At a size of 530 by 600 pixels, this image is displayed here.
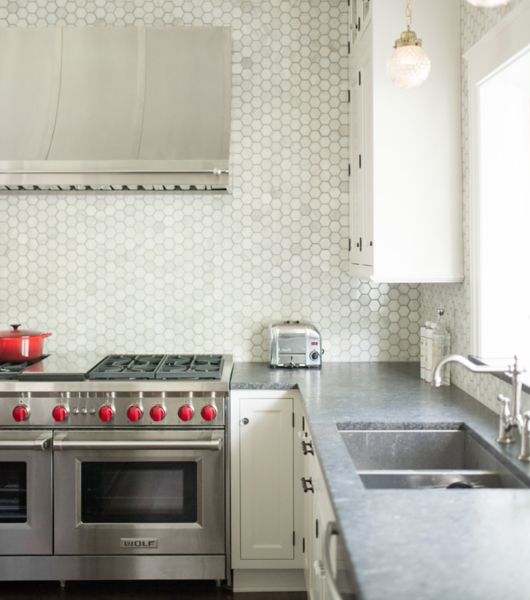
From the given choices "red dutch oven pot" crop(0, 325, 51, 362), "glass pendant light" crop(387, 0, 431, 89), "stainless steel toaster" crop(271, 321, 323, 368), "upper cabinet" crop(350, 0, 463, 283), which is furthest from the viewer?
"stainless steel toaster" crop(271, 321, 323, 368)

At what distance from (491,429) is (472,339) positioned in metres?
0.54

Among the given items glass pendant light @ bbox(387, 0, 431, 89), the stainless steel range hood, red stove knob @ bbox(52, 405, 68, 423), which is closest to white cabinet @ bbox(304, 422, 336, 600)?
red stove knob @ bbox(52, 405, 68, 423)

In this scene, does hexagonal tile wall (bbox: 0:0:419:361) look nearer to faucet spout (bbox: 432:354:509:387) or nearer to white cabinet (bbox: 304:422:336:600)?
white cabinet (bbox: 304:422:336:600)

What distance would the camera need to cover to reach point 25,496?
10.6ft

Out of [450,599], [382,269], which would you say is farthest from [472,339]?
[450,599]

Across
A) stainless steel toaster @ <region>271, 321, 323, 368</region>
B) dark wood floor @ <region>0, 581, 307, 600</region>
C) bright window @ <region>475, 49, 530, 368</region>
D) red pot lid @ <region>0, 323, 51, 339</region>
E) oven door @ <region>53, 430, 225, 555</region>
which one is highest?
bright window @ <region>475, 49, 530, 368</region>

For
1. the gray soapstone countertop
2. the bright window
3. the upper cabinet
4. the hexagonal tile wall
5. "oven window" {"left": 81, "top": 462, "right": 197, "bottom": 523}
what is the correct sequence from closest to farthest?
the gray soapstone countertop
the bright window
the upper cabinet
"oven window" {"left": 81, "top": 462, "right": 197, "bottom": 523}
the hexagonal tile wall

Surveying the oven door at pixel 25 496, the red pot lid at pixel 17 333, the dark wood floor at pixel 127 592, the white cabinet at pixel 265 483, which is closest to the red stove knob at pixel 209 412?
the white cabinet at pixel 265 483

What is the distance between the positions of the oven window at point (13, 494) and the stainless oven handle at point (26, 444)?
3.9 inches

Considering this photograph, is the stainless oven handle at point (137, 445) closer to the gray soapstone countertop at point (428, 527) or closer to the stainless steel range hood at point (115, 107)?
the gray soapstone countertop at point (428, 527)

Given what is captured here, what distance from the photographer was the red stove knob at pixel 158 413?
124 inches

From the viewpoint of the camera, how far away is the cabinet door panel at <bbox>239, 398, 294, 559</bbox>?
3256mm

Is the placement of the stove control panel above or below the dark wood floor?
above

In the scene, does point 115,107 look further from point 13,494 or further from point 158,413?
point 13,494
